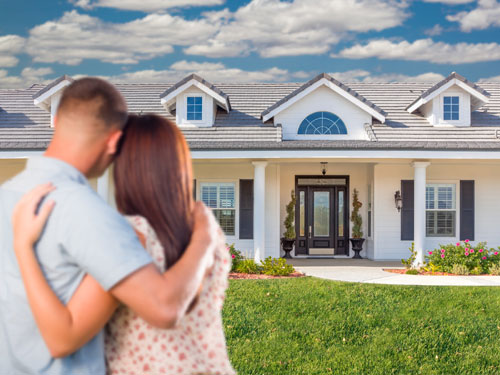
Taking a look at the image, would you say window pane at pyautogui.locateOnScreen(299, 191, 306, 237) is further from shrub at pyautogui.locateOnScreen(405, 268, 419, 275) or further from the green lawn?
the green lawn

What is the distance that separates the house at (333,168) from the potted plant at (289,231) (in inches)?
11.5

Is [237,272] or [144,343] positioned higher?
[144,343]

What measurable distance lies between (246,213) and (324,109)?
338cm

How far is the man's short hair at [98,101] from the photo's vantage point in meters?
1.63

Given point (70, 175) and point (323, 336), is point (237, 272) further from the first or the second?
point (70, 175)

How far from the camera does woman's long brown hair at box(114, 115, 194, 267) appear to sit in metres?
1.61

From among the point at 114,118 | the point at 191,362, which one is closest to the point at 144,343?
the point at 191,362

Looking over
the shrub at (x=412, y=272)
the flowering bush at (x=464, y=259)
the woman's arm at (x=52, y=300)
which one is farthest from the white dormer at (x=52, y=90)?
the woman's arm at (x=52, y=300)

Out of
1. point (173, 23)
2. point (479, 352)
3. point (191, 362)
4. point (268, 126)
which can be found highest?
point (173, 23)

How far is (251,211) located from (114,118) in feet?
45.5

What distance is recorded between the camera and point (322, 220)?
55.8 ft

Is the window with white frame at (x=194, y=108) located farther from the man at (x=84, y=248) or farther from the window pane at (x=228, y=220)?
the man at (x=84, y=248)

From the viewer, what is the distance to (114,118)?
1.64 m

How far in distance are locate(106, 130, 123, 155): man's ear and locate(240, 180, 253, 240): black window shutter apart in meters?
13.8
